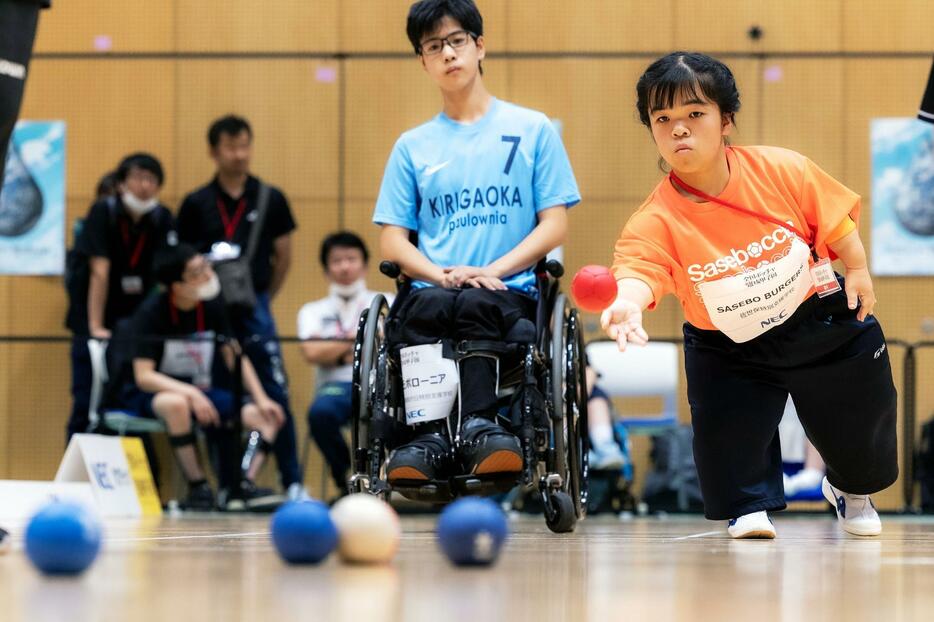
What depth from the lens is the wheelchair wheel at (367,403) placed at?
3.52m

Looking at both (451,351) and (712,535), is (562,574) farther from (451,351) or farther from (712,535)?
(712,535)

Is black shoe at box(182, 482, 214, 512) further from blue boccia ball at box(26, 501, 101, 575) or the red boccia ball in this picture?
blue boccia ball at box(26, 501, 101, 575)

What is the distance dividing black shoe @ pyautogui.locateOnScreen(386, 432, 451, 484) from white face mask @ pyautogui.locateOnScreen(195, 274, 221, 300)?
10.3ft

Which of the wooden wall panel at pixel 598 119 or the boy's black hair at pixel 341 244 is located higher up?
the wooden wall panel at pixel 598 119

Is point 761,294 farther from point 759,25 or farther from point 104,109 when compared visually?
point 104,109

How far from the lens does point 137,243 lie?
693 centimetres

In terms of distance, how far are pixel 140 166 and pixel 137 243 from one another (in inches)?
15.1

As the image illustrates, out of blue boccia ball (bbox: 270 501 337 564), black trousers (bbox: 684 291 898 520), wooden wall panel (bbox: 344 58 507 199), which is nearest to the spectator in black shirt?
wooden wall panel (bbox: 344 58 507 199)

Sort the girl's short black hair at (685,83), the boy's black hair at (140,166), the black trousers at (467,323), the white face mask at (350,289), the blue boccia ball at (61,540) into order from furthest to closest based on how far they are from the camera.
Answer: the boy's black hair at (140,166)
the white face mask at (350,289)
the black trousers at (467,323)
the girl's short black hair at (685,83)
the blue boccia ball at (61,540)

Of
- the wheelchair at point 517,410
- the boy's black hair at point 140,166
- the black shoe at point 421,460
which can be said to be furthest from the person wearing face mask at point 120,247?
the black shoe at point 421,460

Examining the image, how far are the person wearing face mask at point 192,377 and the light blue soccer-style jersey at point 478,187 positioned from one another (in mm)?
2551

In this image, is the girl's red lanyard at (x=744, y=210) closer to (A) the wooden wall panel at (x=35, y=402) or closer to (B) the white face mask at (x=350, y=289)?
(B) the white face mask at (x=350, y=289)

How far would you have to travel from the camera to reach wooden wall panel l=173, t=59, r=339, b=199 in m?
7.73

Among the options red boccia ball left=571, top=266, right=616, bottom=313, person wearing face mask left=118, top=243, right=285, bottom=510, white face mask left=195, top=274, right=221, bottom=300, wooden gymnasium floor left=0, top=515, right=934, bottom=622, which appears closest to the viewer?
wooden gymnasium floor left=0, top=515, right=934, bottom=622
